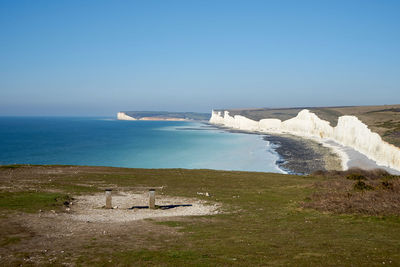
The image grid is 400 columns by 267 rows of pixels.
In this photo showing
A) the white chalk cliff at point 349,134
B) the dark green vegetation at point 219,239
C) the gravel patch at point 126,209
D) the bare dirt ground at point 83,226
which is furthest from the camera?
the white chalk cliff at point 349,134

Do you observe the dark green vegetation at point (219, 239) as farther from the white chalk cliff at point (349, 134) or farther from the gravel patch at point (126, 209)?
the white chalk cliff at point (349, 134)

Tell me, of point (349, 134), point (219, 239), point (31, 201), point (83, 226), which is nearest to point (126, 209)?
point (83, 226)

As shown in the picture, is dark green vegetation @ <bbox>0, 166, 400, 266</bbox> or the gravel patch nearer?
dark green vegetation @ <bbox>0, 166, 400, 266</bbox>

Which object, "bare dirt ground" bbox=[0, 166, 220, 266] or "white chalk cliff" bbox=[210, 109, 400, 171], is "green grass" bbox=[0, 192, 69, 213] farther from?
"white chalk cliff" bbox=[210, 109, 400, 171]

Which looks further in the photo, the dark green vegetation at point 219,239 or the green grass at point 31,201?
the green grass at point 31,201

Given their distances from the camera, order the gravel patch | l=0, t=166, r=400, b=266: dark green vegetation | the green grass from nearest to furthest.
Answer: l=0, t=166, r=400, b=266: dark green vegetation → the gravel patch → the green grass

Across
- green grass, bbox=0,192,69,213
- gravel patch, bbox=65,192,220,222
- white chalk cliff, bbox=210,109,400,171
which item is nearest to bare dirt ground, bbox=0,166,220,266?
gravel patch, bbox=65,192,220,222

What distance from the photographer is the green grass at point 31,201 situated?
20336 mm

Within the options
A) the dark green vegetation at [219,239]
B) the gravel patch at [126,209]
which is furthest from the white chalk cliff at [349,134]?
the gravel patch at [126,209]

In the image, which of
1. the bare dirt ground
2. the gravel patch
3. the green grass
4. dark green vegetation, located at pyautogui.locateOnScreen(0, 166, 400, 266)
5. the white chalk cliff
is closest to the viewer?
dark green vegetation, located at pyautogui.locateOnScreen(0, 166, 400, 266)

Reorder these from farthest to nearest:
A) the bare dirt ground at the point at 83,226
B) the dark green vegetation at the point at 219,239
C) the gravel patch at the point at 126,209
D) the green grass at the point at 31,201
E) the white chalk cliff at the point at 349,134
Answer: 1. the white chalk cliff at the point at 349,134
2. the green grass at the point at 31,201
3. the gravel patch at the point at 126,209
4. the bare dirt ground at the point at 83,226
5. the dark green vegetation at the point at 219,239

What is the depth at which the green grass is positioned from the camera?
20.3m

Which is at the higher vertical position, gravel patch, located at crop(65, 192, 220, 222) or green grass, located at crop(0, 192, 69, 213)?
green grass, located at crop(0, 192, 69, 213)

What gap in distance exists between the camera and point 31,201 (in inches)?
877
